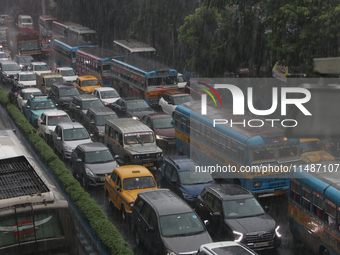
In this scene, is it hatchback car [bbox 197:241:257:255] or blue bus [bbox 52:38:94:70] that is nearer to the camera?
hatchback car [bbox 197:241:257:255]

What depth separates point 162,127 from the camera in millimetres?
23359

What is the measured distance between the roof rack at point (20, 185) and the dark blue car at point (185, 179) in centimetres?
621

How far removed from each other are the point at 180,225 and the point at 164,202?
923mm

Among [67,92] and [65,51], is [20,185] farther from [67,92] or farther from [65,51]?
[65,51]

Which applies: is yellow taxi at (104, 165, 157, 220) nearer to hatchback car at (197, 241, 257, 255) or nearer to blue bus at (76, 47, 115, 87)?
hatchback car at (197, 241, 257, 255)

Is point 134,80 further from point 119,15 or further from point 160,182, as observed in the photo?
point 119,15

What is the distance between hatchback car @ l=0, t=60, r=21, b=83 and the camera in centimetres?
3888

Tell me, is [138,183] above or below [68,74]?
below

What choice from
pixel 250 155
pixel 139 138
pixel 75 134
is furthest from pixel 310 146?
pixel 75 134

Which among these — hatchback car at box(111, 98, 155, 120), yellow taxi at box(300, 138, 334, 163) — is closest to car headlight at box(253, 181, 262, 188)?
yellow taxi at box(300, 138, 334, 163)

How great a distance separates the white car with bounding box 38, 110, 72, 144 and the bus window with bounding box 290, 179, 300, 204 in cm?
1349

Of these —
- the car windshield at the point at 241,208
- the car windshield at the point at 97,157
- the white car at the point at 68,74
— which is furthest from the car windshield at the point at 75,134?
the white car at the point at 68,74

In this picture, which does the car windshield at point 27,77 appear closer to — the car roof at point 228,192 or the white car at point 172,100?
the white car at point 172,100

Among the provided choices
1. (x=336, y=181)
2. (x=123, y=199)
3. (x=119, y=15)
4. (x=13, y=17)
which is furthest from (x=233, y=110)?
(x=13, y=17)
